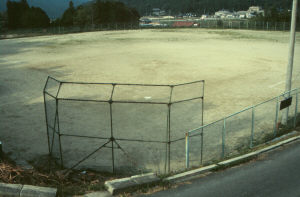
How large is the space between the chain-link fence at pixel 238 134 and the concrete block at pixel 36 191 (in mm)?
6077

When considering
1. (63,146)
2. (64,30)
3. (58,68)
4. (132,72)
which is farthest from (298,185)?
(64,30)

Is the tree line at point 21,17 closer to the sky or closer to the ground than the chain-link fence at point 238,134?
closer to the sky

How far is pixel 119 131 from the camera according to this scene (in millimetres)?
15891

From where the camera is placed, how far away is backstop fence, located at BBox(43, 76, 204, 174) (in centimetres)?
1277

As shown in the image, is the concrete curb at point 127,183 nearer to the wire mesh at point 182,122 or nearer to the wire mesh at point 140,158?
the wire mesh at point 140,158

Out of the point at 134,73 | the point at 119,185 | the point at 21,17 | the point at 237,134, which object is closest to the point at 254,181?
the point at 119,185

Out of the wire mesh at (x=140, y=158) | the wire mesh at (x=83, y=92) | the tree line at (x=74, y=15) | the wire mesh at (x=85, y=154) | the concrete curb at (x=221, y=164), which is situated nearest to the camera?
the concrete curb at (x=221, y=164)

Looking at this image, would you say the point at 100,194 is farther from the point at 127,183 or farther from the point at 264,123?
the point at 264,123

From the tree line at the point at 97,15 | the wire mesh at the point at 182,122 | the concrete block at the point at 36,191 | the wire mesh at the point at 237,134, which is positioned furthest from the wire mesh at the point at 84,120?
the tree line at the point at 97,15

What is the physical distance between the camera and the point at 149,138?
15484mm

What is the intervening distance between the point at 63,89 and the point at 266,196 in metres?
17.7

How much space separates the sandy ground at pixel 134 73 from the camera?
18.3m

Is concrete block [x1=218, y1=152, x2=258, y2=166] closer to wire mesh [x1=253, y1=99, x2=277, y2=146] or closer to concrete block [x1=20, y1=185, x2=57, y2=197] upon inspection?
wire mesh [x1=253, y1=99, x2=277, y2=146]

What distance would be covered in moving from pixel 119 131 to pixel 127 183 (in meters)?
6.60
